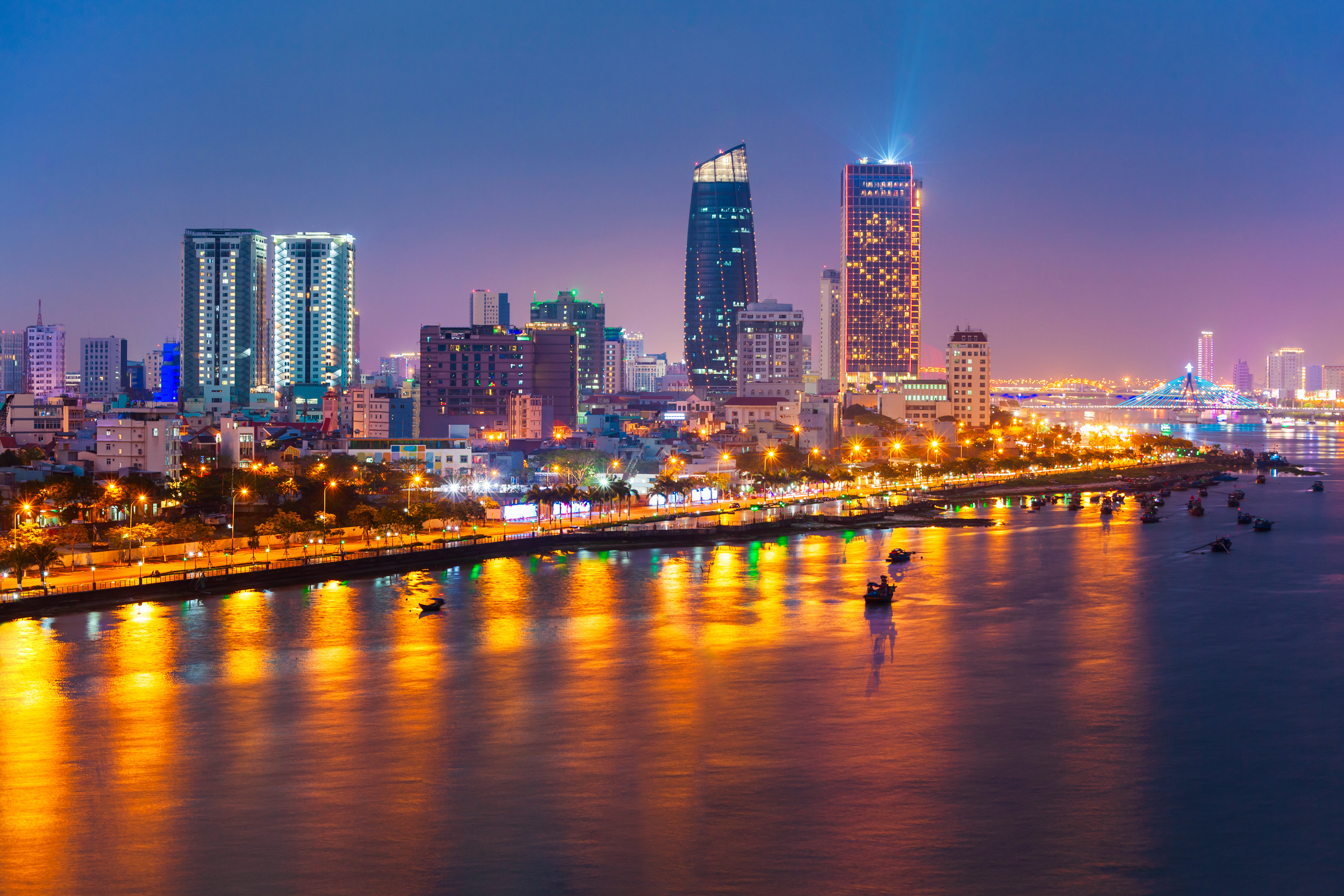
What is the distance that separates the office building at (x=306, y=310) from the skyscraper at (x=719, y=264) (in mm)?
22365

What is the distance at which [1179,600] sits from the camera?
16281 mm

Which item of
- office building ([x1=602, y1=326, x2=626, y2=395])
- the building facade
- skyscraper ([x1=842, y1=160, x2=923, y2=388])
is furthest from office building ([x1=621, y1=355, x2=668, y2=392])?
the building facade

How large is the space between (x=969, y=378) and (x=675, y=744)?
48103mm

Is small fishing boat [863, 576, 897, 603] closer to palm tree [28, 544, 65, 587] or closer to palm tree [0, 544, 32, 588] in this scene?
palm tree [28, 544, 65, 587]

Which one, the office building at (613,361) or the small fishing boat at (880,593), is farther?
the office building at (613,361)

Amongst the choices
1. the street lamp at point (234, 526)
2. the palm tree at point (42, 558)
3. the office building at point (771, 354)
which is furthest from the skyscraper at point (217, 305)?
the palm tree at point (42, 558)

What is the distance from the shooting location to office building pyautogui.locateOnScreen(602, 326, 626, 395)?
82438 millimetres

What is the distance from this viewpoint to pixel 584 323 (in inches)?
3113

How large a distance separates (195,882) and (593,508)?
19012mm

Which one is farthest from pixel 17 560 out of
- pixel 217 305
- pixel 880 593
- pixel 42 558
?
pixel 217 305

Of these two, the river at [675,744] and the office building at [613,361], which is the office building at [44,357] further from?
the river at [675,744]

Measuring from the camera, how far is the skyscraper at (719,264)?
75062mm

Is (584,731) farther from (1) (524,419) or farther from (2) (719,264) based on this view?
(2) (719,264)

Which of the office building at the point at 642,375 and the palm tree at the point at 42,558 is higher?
the office building at the point at 642,375
